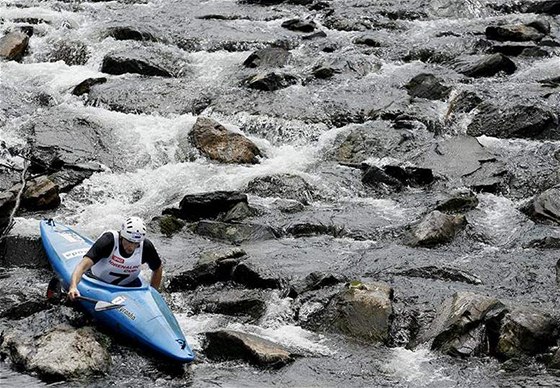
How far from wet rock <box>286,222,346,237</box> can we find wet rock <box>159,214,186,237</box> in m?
1.68

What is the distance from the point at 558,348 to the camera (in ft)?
30.0

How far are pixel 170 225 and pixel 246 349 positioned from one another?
13.7 ft

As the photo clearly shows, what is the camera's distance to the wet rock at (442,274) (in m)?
11.2

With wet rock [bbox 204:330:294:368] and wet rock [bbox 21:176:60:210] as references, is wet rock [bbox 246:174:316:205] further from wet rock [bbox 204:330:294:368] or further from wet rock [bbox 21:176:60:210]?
wet rock [bbox 204:330:294:368]

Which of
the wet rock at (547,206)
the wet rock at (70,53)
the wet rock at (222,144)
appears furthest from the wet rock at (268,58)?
the wet rock at (547,206)

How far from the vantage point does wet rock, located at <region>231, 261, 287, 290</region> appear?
11.0m

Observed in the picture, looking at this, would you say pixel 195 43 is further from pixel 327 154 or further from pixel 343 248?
pixel 343 248

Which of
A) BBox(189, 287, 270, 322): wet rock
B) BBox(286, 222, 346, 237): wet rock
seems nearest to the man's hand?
BBox(189, 287, 270, 322): wet rock

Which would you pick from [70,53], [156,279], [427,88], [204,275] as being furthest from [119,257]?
[70,53]

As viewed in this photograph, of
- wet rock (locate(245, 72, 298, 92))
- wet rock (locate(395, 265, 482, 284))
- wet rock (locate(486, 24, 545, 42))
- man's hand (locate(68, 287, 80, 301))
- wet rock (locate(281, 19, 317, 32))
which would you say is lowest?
wet rock (locate(395, 265, 482, 284))

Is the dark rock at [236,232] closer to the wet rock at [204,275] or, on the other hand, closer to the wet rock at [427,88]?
the wet rock at [204,275]

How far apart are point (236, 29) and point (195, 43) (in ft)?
4.60

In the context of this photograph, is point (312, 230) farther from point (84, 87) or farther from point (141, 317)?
point (84, 87)

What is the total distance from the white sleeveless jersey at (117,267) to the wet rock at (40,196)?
12.6 feet
